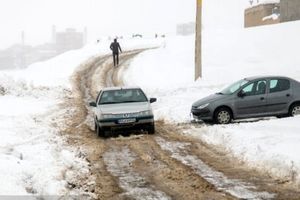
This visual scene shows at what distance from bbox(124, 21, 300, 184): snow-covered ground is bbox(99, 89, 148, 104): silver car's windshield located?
2.27m

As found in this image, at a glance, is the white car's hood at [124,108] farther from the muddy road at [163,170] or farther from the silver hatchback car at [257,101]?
the silver hatchback car at [257,101]

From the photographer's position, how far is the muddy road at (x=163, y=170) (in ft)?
27.4

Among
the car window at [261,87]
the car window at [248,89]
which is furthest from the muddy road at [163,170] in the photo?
the car window at [261,87]

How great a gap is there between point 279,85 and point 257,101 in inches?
39.0

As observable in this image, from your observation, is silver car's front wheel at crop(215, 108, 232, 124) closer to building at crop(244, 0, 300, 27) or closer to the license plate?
the license plate

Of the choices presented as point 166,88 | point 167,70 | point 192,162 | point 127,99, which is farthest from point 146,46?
point 192,162

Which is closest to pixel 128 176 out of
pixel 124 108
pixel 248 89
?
pixel 124 108

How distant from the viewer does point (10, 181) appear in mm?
8375

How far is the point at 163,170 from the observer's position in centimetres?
1020

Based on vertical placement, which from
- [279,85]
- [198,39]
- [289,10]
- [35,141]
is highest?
[289,10]

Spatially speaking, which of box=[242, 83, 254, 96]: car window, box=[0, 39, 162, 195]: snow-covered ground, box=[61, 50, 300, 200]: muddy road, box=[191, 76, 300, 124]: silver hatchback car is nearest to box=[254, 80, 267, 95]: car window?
box=[191, 76, 300, 124]: silver hatchback car

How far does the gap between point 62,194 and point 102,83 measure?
22.5 m

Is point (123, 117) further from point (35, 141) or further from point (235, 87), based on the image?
point (235, 87)

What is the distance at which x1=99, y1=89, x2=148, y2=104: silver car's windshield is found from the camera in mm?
16031
